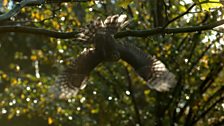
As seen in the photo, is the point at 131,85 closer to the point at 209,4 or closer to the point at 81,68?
the point at 81,68

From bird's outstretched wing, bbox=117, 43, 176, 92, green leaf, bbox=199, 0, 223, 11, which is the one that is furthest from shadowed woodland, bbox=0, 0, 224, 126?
green leaf, bbox=199, 0, 223, 11

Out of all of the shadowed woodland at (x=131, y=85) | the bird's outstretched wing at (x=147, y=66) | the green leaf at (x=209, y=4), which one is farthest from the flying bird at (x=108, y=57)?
the shadowed woodland at (x=131, y=85)

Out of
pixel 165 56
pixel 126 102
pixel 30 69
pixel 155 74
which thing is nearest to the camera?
pixel 155 74

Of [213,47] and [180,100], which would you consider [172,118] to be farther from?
[213,47]

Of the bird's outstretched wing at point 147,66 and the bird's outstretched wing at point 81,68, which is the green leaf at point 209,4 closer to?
the bird's outstretched wing at point 147,66

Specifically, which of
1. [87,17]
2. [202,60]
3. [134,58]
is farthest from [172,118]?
[134,58]

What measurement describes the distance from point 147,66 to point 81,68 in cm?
80

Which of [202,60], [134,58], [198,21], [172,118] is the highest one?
[134,58]

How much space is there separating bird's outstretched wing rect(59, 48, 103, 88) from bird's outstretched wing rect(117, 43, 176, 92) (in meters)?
0.35

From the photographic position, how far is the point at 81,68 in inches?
259

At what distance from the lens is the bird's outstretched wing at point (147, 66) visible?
6.33 metres

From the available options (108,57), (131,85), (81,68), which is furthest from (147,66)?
(131,85)

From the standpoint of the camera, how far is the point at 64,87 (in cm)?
662

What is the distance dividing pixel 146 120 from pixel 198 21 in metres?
3.10
